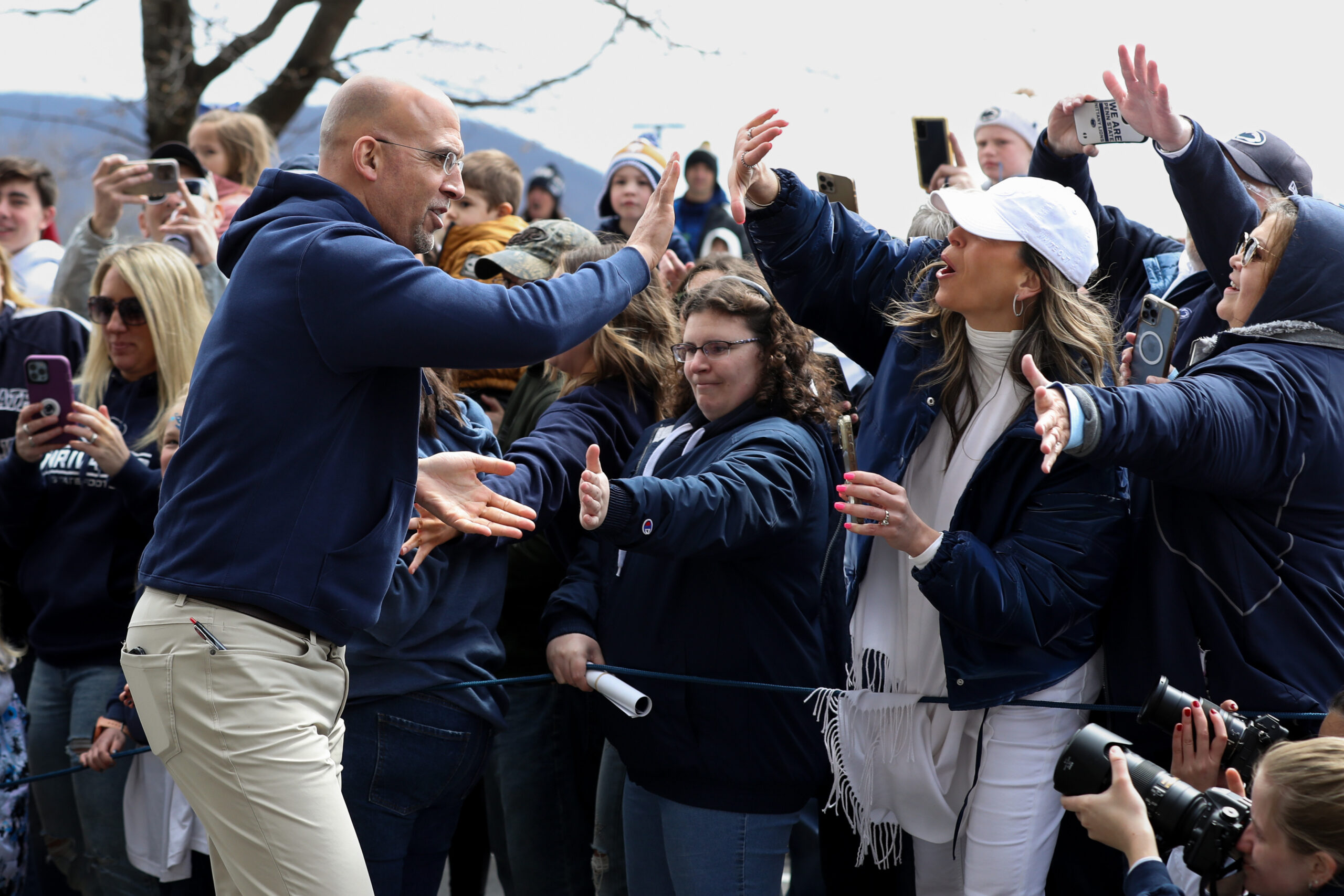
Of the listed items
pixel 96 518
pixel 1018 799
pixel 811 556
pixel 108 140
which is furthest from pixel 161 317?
pixel 108 140

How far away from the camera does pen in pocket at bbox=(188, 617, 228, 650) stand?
2.32 meters

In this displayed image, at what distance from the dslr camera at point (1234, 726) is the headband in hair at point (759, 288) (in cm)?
145

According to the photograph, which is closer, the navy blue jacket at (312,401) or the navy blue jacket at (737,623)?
the navy blue jacket at (312,401)

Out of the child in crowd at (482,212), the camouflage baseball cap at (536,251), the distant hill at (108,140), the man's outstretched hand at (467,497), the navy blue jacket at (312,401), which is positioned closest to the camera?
the navy blue jacket at (312,401)

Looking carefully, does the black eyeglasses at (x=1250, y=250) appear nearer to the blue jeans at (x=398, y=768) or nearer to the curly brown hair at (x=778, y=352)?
the curly brown hair at (x=778, y=352)

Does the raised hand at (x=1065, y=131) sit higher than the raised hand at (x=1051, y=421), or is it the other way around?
the raised hand at (x=1065, y=131)

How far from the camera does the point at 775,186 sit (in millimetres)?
3156

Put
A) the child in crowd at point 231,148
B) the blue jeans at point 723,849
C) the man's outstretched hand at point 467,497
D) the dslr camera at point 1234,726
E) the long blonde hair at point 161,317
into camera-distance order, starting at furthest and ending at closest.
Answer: the child in crowd at point 231,148 → the long blonde hair at point 161,317 → the blue jeans at point 723,849 → the man's outstretched hand at point 467,497 → the dslr camera at point 1234,726

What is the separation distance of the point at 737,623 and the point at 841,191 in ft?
4.41

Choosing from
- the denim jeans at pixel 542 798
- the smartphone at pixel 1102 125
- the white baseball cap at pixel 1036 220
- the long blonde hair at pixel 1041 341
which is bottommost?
the denim jeans at pixel 542 798

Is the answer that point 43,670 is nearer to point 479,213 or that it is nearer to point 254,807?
point 254,807

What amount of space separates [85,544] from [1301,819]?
3401 millimetres

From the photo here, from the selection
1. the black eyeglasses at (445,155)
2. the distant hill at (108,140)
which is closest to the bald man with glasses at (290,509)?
the black eyeglasses at (445,155)

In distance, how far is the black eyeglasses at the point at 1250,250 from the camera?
2830mm
